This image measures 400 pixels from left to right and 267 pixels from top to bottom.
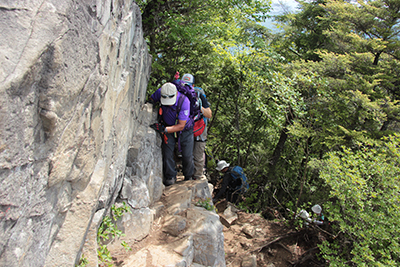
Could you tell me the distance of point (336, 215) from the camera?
5.30m

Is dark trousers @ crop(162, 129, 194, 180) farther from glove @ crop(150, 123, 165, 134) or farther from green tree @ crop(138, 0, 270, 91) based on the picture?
green tree @ crop(138, 0, 270, 91)

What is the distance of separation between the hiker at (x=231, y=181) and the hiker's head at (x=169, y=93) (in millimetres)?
3814

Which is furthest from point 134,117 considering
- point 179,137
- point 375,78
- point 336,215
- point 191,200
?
point 375,78

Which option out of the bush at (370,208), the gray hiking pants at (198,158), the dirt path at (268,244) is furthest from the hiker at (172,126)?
the bush at (370,208)

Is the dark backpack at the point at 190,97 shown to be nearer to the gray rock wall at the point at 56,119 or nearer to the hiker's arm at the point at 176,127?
the hiker's arm at the point at 176,127

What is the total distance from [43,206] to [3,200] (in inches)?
19.2

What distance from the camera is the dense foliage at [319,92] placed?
5234 millimetres

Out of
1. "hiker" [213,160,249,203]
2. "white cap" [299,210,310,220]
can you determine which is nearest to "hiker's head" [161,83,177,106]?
"hiker" [213,160,249,203]

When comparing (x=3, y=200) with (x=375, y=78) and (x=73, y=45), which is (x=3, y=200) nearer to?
(x=73, y=45)

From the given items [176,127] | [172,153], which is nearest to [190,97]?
[176,127]

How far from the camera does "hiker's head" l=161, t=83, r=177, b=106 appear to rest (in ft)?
15.7

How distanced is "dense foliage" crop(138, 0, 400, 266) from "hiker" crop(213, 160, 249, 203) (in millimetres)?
1601

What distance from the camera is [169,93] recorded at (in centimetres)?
479

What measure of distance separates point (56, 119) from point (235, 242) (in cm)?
633
